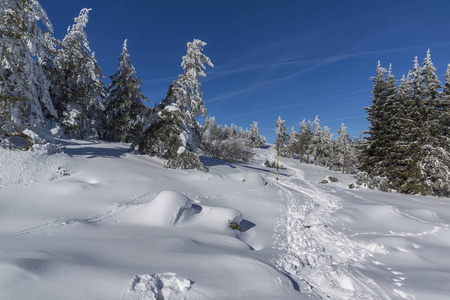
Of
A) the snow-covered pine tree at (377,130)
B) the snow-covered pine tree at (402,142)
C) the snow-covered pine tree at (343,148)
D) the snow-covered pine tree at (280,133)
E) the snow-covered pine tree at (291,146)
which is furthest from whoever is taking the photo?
the snow-covered pine tree at (291,146)

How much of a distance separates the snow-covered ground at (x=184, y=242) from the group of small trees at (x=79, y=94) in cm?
226

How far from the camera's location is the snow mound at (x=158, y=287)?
2.76 meters

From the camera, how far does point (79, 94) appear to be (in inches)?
678

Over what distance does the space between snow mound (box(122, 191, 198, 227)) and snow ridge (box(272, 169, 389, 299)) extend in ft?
9.87

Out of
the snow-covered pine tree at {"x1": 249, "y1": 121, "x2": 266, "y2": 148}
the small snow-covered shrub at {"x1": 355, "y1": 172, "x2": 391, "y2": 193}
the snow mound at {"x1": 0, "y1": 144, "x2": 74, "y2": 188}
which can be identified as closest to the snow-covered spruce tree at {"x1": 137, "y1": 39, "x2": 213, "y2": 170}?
the snow mound at {"x1": 0, "y1": 144, "x2": 74, "y2": 188}

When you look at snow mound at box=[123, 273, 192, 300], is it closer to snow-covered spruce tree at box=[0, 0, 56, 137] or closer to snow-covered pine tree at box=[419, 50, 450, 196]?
snow-covered spruce tree at box=[0, 0, 56, 137]

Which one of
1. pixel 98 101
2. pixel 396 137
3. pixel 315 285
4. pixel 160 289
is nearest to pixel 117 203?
pixel 160 289

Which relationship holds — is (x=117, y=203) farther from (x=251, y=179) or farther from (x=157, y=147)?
(x=251, y=179)

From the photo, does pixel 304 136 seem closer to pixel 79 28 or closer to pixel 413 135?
pixel 413 135

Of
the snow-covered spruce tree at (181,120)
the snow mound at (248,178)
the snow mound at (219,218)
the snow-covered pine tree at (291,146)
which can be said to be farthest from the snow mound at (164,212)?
the snow-covered pine tree at (291,146)

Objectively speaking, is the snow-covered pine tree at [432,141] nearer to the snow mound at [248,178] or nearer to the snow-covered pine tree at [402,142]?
the snow-covered pine tree at [402,142]

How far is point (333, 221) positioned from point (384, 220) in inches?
92.0

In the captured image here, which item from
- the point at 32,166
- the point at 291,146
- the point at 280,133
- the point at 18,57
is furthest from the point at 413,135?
the point at 291,146

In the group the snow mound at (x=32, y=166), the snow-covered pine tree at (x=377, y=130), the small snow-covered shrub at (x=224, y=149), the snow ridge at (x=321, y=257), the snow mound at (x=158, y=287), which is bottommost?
the snow ridge at (x=321, y=257)
